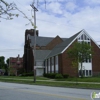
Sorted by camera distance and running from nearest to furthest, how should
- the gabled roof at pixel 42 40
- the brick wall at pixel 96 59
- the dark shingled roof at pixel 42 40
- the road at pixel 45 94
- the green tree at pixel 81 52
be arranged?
the road at pixel 45 94 < the green tree at pixel 81 52 < the brick wall at pixel 96 59 < the gabled roof at pixel 42 40 < the dark shingled roof at pixel 42 40

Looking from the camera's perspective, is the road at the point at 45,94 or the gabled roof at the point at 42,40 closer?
the road at the point at 45,94

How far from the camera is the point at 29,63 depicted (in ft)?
240

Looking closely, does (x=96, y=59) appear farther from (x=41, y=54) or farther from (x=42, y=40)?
(x=42, y=40)

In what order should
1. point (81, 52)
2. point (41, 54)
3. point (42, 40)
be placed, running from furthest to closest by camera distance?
point (42, 40) → point (41, 54) → point (81, 52)

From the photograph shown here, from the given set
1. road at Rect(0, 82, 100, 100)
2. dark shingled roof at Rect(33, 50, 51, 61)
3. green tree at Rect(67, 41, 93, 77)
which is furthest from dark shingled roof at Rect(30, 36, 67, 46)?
road at Rect(0, 82, 100, 100)

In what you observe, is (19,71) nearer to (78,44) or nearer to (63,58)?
(63,58)

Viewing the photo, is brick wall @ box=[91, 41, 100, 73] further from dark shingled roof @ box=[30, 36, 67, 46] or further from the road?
the road

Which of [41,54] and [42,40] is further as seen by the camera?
[42,40]

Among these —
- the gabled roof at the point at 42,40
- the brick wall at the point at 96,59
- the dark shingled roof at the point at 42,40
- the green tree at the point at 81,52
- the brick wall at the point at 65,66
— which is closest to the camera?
the green tree at the point at 81,52

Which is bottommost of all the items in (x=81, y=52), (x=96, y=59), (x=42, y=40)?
(x=96, y=59)

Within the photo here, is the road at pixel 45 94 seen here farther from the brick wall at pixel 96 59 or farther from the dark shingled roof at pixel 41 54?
the dark shingled roof at pixel 41 54

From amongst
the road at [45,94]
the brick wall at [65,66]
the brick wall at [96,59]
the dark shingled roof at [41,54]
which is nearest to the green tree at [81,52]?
the brick wall at [65,66]

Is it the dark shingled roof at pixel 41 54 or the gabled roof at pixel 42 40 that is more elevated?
the gabled roof at pixel 42 40

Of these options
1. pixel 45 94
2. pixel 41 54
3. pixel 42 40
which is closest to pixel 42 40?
pixel 42 40
